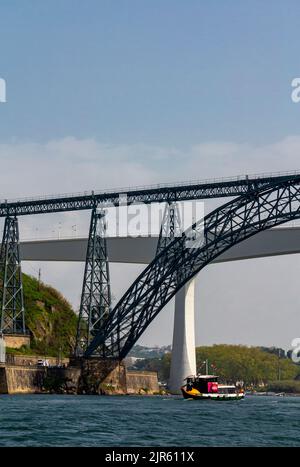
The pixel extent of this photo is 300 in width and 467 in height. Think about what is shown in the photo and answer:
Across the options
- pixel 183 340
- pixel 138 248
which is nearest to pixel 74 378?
pixel 183 340

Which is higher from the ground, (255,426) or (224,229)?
(224,229)

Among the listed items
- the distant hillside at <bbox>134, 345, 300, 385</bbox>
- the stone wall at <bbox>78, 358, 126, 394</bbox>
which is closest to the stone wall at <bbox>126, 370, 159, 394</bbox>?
the stone wall at <bbox>78, 358, 126, 394</bbox>

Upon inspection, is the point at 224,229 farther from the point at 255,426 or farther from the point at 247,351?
the point at 247,351

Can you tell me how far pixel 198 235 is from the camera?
86.9 metres

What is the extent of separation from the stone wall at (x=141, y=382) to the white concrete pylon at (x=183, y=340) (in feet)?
6.48

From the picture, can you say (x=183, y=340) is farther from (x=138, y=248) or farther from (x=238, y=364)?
(x=238, y=364)

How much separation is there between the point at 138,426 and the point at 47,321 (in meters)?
64.1

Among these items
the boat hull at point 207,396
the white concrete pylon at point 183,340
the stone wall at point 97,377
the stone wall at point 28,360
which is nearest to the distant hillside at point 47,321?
the stone wall at point 28,360

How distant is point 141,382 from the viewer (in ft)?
332

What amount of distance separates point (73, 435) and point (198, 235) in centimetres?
4602

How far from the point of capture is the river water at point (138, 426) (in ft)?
Result: 133

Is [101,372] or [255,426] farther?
[101,372]
